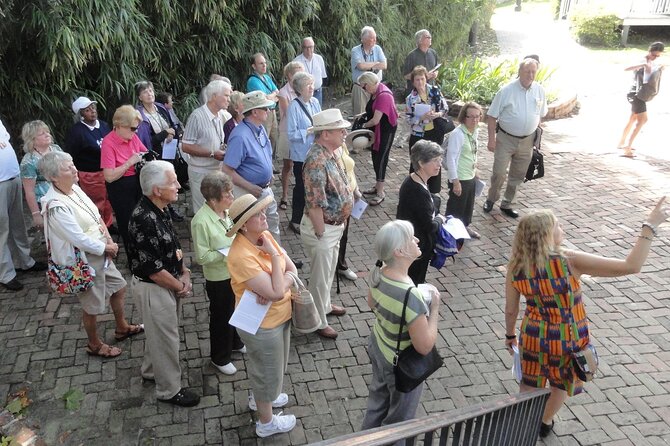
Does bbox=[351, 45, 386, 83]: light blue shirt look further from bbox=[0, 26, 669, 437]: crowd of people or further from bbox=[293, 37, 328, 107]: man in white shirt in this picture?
bbox=[0, 26, 669, 437]: crowd of people

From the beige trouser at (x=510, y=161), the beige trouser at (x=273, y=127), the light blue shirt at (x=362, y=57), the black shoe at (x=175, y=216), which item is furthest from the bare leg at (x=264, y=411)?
the light blue shirt at (x=362, y=57)

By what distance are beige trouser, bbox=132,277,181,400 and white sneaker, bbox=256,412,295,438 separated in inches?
29.7

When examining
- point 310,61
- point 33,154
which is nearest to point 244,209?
point 33,154

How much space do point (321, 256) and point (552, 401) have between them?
2.10 meters

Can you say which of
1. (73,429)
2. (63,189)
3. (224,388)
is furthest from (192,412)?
(63,189)

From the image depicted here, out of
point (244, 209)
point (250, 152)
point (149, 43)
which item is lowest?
point (250, 152)

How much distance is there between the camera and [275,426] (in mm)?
3818

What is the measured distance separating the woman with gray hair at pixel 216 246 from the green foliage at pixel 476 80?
8.73 m

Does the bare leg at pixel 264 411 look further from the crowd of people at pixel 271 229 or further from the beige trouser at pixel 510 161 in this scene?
the beige trouser at pixel 510 161

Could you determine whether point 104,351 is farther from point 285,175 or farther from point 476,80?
point 476,80

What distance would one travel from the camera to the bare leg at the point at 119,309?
183 inches

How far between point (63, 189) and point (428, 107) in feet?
15.1

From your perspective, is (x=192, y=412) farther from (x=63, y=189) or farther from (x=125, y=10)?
(x=125, y=10)

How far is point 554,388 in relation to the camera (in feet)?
12.2
